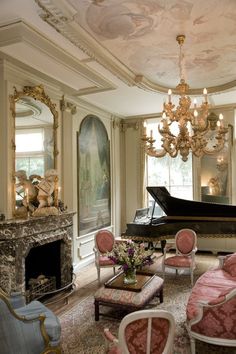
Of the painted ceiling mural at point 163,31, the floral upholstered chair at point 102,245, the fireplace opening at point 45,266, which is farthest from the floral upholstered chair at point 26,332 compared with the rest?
the painted ceiling mural at point 163,31

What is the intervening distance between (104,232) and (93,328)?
6.86 feet

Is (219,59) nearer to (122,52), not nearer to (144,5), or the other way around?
(122,52)

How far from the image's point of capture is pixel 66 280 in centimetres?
518

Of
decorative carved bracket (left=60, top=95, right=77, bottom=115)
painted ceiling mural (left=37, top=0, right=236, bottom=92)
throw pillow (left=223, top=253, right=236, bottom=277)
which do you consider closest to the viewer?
painted ceiling mural (left=37, top=0, right=236, bottom=92)

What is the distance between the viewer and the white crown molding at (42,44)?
3381 millimetres

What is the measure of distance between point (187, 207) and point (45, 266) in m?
3.04

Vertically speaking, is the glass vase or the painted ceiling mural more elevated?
the painted ceiling mural

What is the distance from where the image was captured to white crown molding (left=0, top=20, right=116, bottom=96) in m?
3.38

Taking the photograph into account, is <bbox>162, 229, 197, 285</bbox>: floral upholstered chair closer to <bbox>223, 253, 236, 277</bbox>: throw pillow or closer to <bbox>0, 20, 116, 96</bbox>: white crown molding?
<bbox>223, 253, 236, 277</bbox>: throw pillow

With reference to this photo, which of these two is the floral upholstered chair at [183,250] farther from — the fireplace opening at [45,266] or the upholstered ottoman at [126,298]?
the fireplace opening at [45,266]

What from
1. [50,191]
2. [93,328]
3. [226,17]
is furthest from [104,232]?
[226,17]

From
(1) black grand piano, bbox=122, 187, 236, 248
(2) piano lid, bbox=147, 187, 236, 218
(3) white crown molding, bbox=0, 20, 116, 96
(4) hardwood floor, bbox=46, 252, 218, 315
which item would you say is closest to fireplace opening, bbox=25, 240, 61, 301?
(4) hardwood floor, bbox=46, 252, 218, 315

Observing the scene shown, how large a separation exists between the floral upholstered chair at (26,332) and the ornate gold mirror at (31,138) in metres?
2.06

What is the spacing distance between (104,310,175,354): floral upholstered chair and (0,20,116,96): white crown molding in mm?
3133
